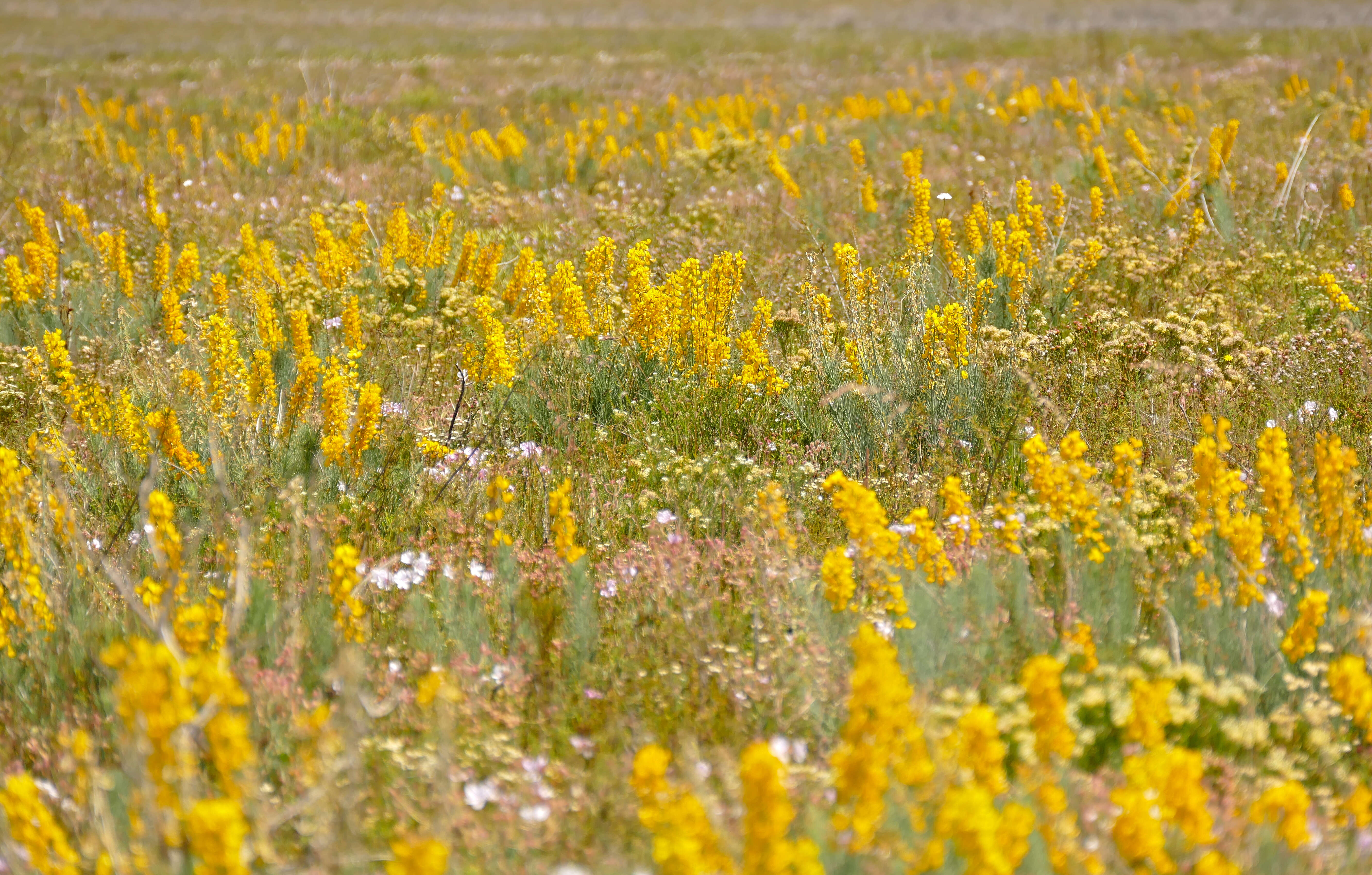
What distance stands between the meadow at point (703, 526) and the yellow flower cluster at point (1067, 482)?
2 centimetres

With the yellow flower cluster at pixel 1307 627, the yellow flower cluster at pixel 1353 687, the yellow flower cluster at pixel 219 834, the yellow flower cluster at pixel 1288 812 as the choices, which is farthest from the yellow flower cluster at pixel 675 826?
the yellow flower cluster at pixel 1307 627

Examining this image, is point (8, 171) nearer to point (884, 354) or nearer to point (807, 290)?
point (807, 290)

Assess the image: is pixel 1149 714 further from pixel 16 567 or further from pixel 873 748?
pixel 16 567

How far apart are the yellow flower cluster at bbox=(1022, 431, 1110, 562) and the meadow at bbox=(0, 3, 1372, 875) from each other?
0.02 m

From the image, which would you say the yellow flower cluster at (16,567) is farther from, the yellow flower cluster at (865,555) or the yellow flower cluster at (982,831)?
the yellow flower cluster at (982,831)

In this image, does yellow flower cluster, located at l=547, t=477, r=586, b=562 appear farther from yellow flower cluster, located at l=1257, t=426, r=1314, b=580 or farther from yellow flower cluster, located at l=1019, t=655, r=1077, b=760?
yellow flower cluster, located at l=1257, t=426, r=1314, b=580

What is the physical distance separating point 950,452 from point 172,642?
2.69 meters

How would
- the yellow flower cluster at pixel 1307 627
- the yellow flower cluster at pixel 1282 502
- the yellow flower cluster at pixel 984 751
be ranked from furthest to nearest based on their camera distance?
the yellow flower cluster at pixel 1282 502 → the yellow flower cluster at pixel 1307 627 → the yellow flower cluster at pixel 984 751

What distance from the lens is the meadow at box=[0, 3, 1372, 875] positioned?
1.75 metres

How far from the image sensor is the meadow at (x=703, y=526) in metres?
1.75

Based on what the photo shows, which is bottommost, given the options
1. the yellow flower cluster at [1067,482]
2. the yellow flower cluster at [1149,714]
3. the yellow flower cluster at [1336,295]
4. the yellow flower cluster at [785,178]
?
the yellow flower cluster at [1149,714]

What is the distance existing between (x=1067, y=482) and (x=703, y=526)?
1157 mm

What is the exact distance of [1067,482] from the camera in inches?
98.7

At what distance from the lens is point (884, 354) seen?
4164mm
